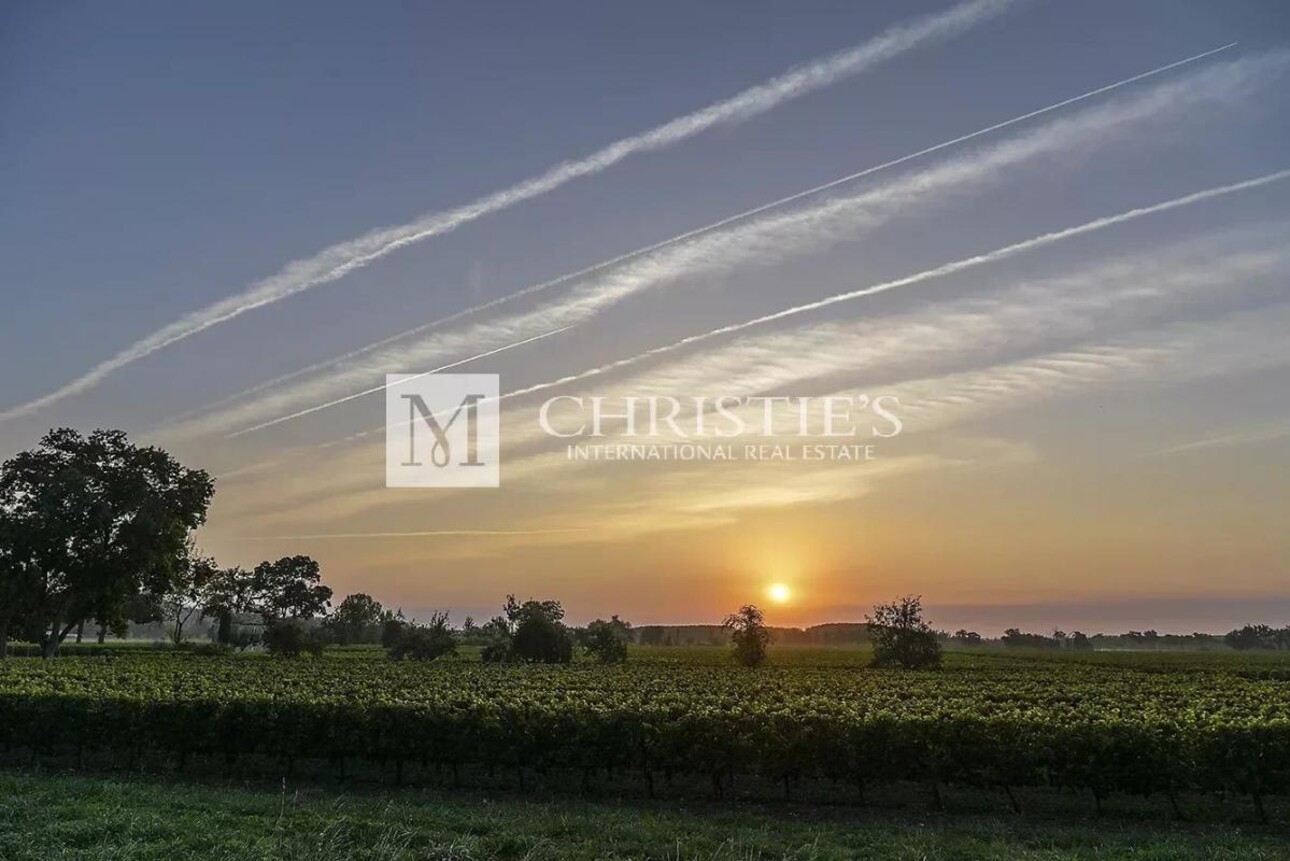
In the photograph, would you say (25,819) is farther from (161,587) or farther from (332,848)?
(161,587)

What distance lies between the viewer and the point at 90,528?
155 ft

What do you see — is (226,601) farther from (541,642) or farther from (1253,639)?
(1253,639)

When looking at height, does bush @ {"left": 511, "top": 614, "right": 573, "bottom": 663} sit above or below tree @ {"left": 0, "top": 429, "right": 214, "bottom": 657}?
below

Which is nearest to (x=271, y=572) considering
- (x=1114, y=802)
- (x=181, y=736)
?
(x=181, y=736)

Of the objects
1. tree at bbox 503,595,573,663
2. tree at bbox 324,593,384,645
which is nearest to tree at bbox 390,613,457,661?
tree at bbox 503,595,573,663

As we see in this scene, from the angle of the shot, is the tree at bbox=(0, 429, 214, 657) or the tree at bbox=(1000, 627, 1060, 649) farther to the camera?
the tree at bbox=(1000, 627, 1060, 649)

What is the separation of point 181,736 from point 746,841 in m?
13.2

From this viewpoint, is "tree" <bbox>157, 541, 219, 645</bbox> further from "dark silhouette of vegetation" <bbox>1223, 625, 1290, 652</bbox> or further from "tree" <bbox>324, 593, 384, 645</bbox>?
"dark silhouette of vegetation" <bbox>1223, 625, 1290, 652</bbox>

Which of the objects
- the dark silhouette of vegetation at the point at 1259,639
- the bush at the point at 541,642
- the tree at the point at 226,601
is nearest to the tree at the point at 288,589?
the tree at the point at 226,601

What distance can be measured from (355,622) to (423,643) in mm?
43409

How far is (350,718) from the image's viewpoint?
17.2 metres

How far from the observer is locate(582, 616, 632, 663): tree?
5759cm

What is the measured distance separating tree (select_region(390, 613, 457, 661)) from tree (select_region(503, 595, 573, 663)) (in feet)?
19.2

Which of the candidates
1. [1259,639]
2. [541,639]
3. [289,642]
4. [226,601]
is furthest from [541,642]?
[1259,639]
